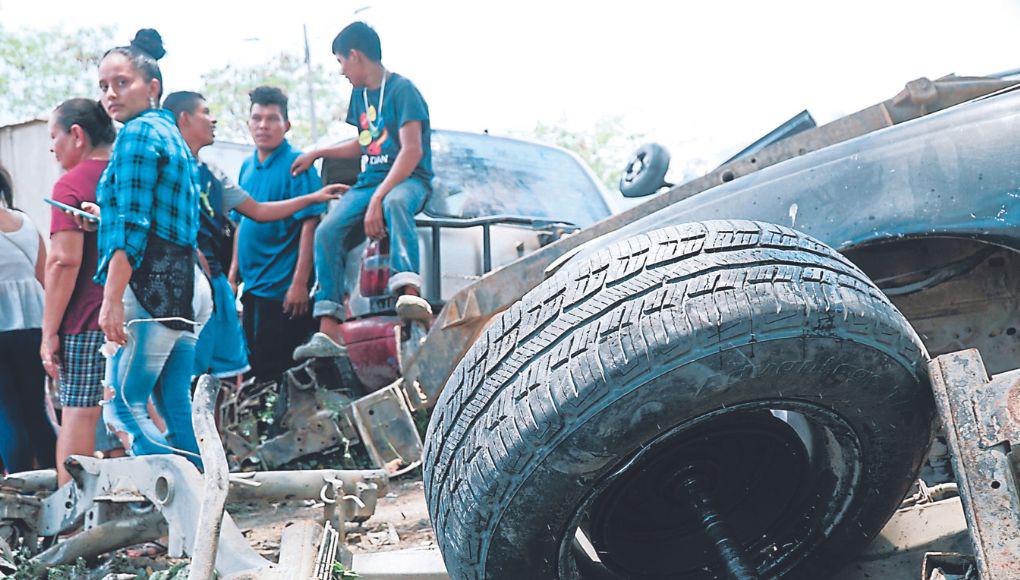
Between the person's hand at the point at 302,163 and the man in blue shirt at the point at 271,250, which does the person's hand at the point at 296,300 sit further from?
the person's hand at the point at 302,163

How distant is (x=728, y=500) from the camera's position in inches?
75.2

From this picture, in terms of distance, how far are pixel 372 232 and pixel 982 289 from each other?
3.32m

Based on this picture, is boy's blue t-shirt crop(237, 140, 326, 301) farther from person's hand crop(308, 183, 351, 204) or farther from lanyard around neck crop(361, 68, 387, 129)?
lanyard around neck crop(361, 68, 387, 129)

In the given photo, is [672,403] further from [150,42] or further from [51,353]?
[150,42]

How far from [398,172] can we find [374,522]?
2.02 metres

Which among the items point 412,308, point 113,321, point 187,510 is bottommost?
point 187,510

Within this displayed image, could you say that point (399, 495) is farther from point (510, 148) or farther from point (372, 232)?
point (510, 148)

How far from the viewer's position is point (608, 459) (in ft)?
4.78

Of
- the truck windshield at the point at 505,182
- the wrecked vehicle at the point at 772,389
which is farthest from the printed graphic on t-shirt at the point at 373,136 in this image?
the wrecked vehicle at the point at 772,389

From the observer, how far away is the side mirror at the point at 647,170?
141 inches

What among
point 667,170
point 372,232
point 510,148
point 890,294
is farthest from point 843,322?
point 510,148

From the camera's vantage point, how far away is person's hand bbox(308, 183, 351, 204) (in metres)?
5.17

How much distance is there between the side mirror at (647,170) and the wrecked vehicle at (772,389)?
4.51 feet

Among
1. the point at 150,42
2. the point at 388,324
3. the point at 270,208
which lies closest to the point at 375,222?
the point at 388,324
